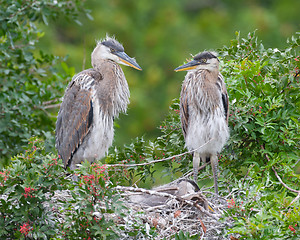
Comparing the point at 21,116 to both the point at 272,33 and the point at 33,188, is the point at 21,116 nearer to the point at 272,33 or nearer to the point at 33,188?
the point at 33,188

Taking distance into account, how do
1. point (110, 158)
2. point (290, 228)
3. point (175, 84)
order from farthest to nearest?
point (175, 84) < point (110, 158) < point (290, 228)

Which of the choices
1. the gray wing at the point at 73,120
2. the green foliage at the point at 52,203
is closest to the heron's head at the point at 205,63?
the gray wing at the point at 73,120

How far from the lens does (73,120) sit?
209 inches

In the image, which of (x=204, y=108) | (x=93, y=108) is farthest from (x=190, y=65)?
(x=93, y=108)

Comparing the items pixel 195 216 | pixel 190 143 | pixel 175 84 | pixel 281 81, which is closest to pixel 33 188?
pixel 195 216

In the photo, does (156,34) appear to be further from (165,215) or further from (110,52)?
(165,215)

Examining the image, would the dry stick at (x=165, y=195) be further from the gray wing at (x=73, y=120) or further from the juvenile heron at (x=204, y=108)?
the gray wing at (x=73, y=120)

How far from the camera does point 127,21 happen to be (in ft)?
40.8

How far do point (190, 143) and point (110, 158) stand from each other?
0.72 meters

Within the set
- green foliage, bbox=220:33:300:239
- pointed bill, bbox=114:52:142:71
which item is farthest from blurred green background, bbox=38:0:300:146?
green foliage, bbox=220:33:300:239

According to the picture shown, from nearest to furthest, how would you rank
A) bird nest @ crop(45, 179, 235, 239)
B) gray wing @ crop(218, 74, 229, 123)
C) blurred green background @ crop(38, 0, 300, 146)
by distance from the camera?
bird nest @ crop(45, 179, 235, 239) < gray wing @ crop(218, 74, 229, 123) < blurred green background @ crop(38, 0, 300, 146)

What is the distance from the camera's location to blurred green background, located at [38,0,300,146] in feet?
35.4

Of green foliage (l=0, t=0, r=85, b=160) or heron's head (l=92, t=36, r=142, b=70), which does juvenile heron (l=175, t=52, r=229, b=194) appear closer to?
heron's head (l=92, t=36, r=142, b=70)

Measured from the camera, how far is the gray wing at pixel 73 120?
5.27 m
